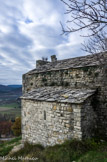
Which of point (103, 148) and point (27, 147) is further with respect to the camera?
point (27, 147)

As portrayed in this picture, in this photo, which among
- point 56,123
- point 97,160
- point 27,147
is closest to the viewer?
point 97,160

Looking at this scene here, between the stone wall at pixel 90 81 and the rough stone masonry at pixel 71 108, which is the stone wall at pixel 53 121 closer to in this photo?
the rough stone masonry at pixel 71 108

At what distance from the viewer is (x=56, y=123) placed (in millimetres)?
5887

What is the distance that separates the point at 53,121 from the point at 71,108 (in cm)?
121

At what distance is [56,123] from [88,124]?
4.64 feet

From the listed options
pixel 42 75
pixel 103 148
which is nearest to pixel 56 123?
pixel 103 148

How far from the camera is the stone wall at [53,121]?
525 cm

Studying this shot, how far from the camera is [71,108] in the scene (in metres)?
5.42

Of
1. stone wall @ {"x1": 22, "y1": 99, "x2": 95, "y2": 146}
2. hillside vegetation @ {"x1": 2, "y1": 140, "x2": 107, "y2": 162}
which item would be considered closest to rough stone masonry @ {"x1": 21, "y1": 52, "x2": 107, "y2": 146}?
stone wall @ {"x1": 22, "y1": 99, "x2": 95, "y2": 146}

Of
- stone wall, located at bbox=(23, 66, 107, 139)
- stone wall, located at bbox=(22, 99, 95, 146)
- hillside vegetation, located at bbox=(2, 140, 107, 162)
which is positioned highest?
stone wall, located at bbox=(23, 66, 107, 139)

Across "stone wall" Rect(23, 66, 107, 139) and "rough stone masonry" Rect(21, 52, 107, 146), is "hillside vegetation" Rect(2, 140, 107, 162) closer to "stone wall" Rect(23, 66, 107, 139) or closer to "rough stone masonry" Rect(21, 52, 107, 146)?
"rough stone masonry" Rect(21, 52, 107, 146)

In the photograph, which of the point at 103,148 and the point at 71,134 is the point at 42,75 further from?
the point at 103,148

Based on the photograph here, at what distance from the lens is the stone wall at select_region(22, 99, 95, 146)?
5.25m

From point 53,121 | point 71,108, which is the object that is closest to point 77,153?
point 71,108
